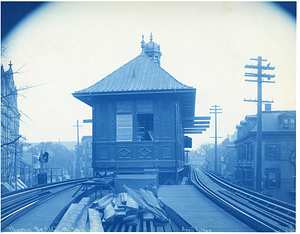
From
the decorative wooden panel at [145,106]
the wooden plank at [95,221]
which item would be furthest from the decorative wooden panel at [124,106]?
the wooden plank at [95,221]

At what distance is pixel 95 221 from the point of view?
8391 millimetres

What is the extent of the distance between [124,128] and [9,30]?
7.58m

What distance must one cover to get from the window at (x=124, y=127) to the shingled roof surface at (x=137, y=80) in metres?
1.50

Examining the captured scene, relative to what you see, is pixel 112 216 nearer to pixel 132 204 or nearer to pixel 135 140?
pixel 132 204

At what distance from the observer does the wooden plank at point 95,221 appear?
25.9 feet

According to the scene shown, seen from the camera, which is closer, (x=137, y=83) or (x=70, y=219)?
(x=70, y=219)

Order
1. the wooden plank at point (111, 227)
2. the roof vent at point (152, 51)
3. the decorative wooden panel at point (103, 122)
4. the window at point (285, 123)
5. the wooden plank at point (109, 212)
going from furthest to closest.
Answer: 1. the window at point (285, 123)
2. the roof vent at point (152, 51)
3. the decorative wooden panel at point (103, 122)
4. the wooden plank at point (109, 212)
5. the wooden plank at point (111, 227)

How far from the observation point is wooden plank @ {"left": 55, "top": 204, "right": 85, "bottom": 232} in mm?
7723

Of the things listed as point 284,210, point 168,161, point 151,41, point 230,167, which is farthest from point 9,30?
point 230,167

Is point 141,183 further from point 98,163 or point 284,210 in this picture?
point 284,210

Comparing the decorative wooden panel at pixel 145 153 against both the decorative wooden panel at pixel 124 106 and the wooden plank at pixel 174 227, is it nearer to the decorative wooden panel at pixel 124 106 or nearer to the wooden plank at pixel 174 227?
the decorative wooden panel at pixel 124 106

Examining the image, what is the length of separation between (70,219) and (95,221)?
0.65m

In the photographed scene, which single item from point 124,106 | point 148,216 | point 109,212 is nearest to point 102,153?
point 124,106

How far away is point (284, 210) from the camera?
10258 millimetres
